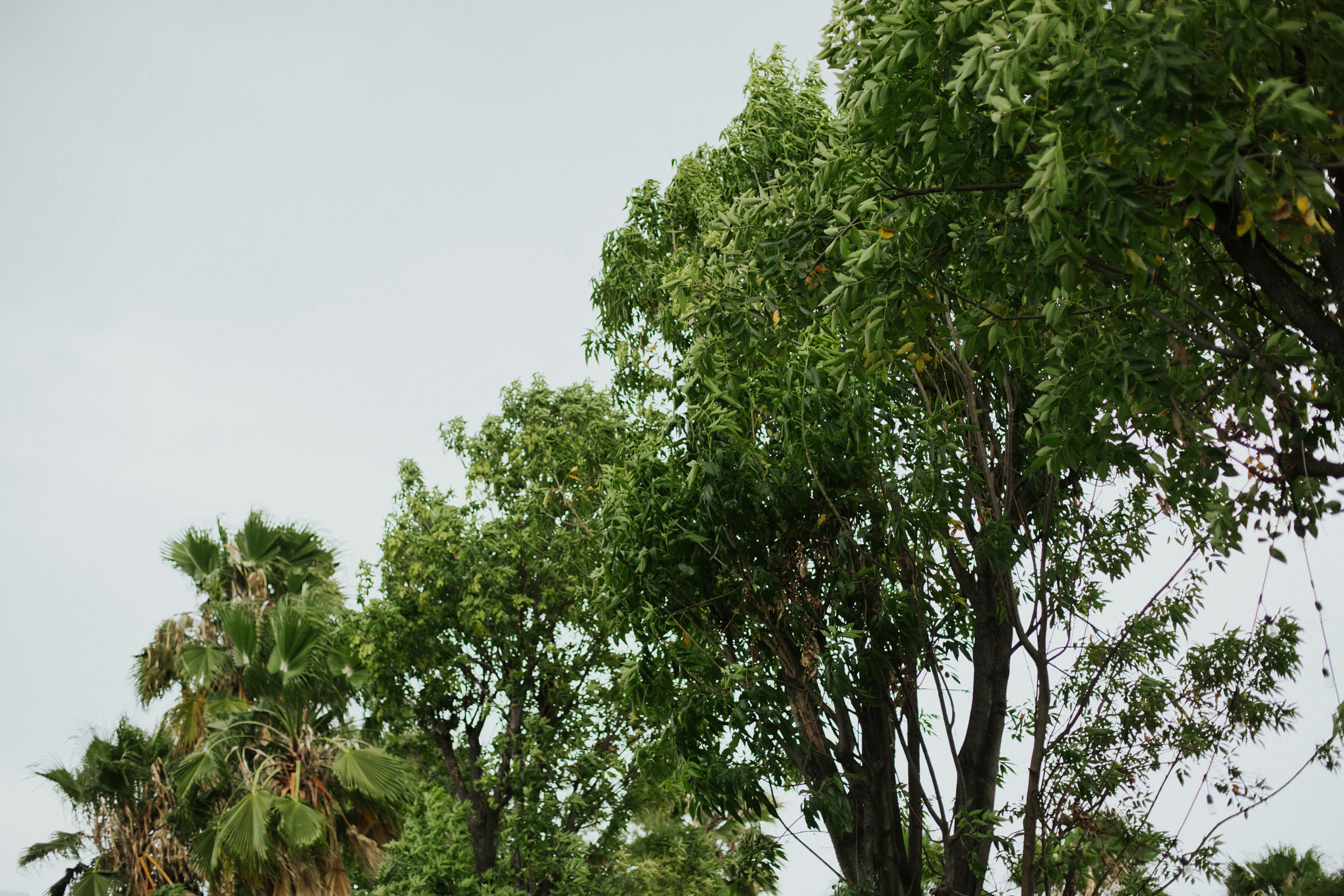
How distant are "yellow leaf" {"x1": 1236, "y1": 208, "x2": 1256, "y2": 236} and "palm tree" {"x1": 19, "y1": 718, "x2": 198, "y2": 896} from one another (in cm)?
1416

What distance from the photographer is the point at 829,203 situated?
16.3 feet

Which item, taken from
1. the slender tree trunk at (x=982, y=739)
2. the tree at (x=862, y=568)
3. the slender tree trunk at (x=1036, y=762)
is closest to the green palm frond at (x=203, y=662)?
the tree at (x=862, y=568)

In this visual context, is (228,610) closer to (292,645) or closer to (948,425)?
(292,645)

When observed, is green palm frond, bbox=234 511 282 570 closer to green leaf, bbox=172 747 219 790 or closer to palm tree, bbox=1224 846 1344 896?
green leaf, bbox=172 747 219 790

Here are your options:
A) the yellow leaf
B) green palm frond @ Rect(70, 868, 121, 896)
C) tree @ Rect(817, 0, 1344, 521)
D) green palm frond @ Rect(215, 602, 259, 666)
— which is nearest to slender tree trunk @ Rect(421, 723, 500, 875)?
green palm frond @ Rect(215, 602, 259, 666)

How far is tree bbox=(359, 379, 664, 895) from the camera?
13.0 m

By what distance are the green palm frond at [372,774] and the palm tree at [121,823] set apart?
2950mm

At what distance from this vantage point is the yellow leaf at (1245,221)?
3254 mm

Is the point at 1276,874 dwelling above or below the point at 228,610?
below

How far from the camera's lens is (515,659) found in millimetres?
13875

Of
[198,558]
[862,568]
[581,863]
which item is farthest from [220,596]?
[862,568]

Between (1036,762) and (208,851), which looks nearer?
(1036,762)

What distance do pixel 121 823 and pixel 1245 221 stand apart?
1522 centimetres

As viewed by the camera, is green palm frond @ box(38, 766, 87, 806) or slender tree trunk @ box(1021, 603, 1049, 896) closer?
slender tree trunk @ box(1021, 603, 1049, 896)
